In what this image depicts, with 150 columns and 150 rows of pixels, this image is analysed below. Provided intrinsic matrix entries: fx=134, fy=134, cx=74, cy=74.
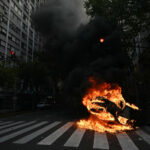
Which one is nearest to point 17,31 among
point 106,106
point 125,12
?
point 125,12

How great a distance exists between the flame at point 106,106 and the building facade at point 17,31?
17689 mm

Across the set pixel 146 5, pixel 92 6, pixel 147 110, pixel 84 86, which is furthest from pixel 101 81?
pixel 92 6

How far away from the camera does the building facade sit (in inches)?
1022

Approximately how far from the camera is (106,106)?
10172 millimetres

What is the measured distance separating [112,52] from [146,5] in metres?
7.23

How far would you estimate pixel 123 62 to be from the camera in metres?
10.7

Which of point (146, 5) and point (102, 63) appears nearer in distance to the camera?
A: point (102, 63)

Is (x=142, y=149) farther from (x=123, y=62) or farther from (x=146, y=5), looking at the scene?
(x=146, y=5)

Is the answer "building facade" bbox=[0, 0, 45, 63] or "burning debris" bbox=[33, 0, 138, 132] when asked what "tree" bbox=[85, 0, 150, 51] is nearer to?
"burning debris" bbox=[33, 0, 138, 132]

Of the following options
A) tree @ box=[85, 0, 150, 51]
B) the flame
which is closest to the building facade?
tree @ box=[85, 0, 150, 51]

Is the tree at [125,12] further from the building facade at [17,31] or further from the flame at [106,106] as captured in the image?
the building facade at [17,31]

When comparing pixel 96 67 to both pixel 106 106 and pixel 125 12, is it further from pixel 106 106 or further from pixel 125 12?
pixel 125 12

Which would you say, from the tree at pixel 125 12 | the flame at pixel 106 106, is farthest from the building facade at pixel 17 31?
the flame at pixel 106 106

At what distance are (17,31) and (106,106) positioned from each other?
2862 cm
